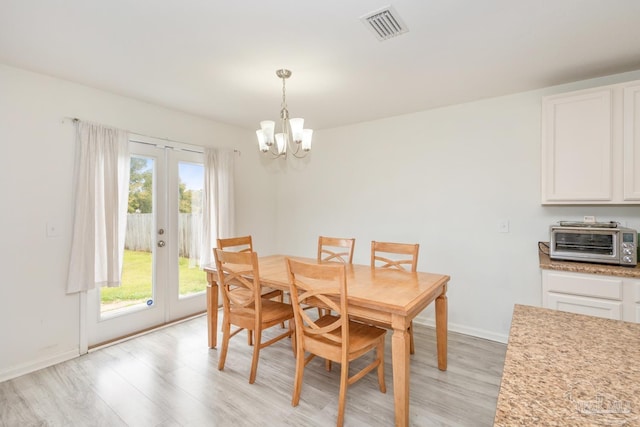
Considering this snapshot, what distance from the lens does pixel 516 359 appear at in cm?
87

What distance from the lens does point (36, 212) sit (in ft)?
8.30

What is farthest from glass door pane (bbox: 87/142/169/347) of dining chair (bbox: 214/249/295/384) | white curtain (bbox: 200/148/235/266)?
dining chair (bbox: 214/249/295/384)

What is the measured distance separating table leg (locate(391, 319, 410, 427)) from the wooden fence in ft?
9.24

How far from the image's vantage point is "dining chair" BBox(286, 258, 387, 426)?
179 cm

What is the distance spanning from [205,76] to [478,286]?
336 cm

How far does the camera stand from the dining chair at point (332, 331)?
5.86 ft

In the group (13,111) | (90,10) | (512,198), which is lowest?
(512,198)

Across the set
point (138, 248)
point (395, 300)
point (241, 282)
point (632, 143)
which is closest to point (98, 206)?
point (138, 248)

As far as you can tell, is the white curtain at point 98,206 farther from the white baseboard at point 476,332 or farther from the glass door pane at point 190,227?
the white baseboard at point 476,332

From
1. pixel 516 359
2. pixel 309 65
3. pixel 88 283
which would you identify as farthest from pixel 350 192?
pixel 516 359

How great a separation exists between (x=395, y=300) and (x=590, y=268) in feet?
5.29

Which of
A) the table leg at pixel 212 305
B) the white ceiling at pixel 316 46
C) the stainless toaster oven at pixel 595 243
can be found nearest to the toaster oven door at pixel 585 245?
the stainless toaster oven at pixel 595 243

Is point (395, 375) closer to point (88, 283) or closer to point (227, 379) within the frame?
point (227, 379)

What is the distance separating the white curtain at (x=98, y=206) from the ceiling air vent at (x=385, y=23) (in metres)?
2.58
